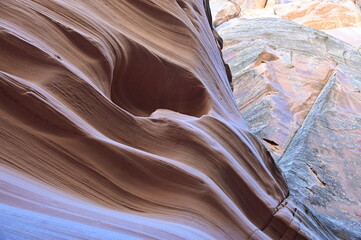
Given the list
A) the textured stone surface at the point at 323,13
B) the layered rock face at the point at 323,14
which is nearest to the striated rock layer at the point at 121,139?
the layered rock face at the point at 323,14

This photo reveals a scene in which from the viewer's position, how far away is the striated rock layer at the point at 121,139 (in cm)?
230

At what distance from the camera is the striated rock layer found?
2.30 meters

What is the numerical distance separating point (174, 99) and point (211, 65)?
2.81 feet

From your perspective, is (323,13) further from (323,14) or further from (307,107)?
(307,107)

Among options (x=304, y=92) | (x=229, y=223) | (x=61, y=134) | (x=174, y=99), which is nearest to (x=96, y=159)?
(x=61, y=134)

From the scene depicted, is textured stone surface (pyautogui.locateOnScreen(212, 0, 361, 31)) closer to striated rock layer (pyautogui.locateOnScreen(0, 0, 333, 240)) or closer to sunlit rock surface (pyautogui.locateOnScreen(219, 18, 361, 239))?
sunlit rock surface (pyautogui.locateOnScreen(219, 18, 361, 239))

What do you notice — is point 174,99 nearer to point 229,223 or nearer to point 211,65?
point 211,65

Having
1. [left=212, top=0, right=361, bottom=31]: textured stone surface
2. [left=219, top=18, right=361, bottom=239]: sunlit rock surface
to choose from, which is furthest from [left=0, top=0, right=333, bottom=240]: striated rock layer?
[left=212, top=0, right=361, bottom=31]: textured stone surface

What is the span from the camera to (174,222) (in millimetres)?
2793

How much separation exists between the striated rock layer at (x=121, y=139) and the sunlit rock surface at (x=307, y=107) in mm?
1106

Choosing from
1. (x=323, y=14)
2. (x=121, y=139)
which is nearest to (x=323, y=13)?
(x=323, y=14)

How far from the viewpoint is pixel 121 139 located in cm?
313

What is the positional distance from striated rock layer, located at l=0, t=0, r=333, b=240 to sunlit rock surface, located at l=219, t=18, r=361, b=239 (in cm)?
111

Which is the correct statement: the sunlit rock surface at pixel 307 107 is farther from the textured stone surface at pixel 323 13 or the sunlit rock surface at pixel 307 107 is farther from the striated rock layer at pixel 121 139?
the textured stone surface at pixel 323 13
